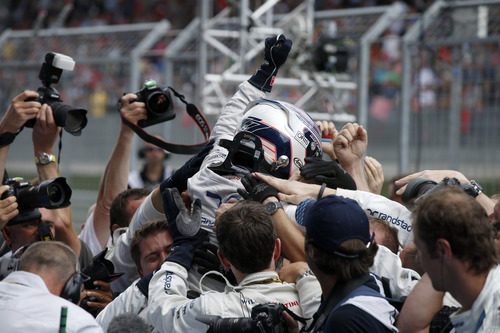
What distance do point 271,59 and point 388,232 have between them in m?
0.99

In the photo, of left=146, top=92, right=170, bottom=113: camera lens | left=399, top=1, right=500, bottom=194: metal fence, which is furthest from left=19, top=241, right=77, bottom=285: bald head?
left=399, top=1, right=500, bottom=194: metal fence

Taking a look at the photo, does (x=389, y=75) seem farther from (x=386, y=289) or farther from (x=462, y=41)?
(x=386, y=289)

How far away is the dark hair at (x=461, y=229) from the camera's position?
7.48 ft

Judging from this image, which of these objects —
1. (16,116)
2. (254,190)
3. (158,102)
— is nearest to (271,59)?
(254,190)

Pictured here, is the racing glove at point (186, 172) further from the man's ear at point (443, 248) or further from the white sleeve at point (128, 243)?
the man's ear at point (443, 248)

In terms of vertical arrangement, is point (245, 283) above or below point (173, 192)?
below

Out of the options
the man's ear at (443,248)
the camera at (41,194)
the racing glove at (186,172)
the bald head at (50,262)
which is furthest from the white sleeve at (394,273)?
the camera at (41,194)

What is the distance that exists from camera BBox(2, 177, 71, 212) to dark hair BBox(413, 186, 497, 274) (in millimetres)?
2155

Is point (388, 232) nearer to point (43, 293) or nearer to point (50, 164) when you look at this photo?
point (43, 293)

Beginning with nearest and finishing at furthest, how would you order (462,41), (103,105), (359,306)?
1. (359,306)
2. (462,41)
3. (103,105)

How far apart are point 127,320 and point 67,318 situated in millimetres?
219

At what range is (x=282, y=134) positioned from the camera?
3.31 metres

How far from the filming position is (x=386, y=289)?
3.03 m

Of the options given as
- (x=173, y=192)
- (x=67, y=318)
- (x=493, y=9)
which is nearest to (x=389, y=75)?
(x=493, y=9)
